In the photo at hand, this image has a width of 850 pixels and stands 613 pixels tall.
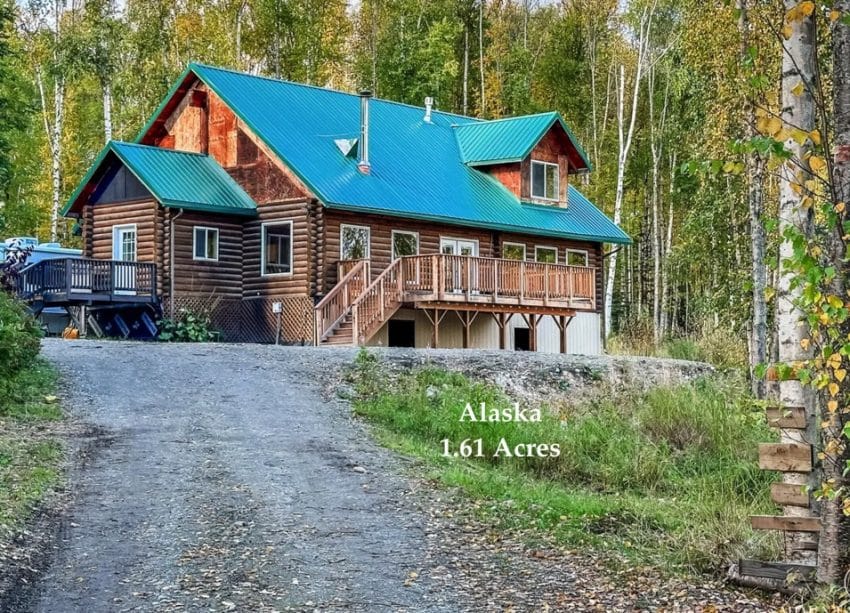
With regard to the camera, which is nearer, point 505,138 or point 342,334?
point 342,334

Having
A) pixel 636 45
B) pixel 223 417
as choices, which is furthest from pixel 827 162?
pixel 636 45

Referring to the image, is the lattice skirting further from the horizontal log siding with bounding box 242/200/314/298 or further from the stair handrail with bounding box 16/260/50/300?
the stair handrail with bounding box 16/260/50/300

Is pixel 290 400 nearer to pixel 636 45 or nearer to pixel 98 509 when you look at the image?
pixel 98 509

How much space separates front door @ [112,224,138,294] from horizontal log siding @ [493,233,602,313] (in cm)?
958

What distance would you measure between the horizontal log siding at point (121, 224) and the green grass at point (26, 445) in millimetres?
9795

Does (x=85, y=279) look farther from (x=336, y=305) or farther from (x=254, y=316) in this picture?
(x=336, y=305)

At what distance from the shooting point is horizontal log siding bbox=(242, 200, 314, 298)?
27.6m

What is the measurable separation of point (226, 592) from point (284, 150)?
20.5 metres

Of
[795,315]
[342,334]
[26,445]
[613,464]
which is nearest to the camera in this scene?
[795,315]

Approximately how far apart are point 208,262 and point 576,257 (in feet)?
40.3

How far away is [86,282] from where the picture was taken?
26.5 m

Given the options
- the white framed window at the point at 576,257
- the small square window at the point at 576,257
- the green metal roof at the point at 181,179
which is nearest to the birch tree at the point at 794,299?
the green metal roof at the point at 181,179

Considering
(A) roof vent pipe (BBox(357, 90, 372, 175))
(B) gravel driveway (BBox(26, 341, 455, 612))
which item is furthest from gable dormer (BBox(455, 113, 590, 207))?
(B) gravel driveway (BBox(26, 341, 455, 612))

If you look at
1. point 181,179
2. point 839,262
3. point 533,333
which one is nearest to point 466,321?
point 533,333
